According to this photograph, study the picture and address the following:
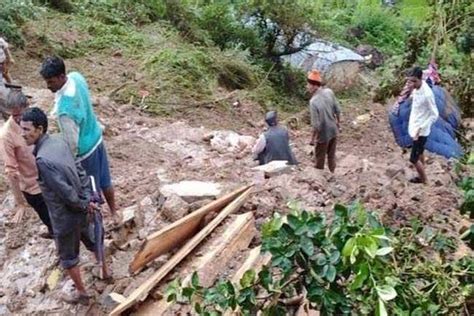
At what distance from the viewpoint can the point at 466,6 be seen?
29.8 feet

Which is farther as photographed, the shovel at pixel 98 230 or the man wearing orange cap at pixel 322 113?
the man wearing orange cap at pixel 322 113

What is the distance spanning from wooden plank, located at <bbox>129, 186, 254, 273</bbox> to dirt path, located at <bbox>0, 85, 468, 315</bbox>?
9 centimetres

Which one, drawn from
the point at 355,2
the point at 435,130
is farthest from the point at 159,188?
the point at 355,2

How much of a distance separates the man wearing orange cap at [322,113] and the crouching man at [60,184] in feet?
10.6

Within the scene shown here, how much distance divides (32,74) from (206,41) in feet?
13.0

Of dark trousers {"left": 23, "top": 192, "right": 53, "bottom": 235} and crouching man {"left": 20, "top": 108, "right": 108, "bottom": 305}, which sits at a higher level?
crouching man {"left": 20, "top": 108, "right": 108, "bottom": 305}

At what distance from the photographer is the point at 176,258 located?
15.6 ft

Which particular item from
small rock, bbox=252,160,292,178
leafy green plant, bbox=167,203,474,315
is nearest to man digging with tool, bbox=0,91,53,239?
small rock, bbox=252,160,292,178

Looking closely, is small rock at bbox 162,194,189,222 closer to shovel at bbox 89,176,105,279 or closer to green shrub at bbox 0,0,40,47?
shovel at bbox 89,176,105,279

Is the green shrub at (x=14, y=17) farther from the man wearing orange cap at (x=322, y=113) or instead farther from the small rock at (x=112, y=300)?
the small rock at (x=112, y=300)

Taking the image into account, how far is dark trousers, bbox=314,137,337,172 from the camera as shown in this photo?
7507 mm

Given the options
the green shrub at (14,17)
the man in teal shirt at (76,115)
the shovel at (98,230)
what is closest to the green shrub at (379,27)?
the green shrub at (14,17)

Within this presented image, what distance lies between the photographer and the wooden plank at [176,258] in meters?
4.36

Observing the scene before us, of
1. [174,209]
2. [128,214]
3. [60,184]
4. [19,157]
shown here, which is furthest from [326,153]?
[60,184]
